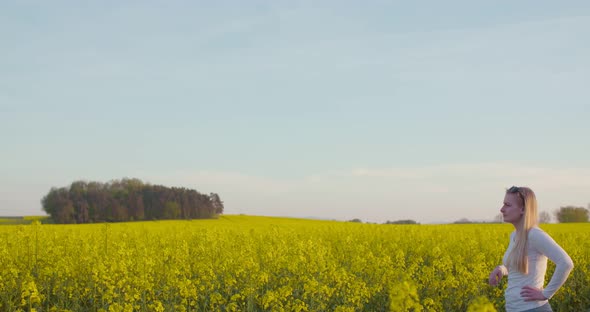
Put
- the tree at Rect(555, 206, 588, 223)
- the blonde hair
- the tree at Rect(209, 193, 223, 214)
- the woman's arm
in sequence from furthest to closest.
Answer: the tree at Rect(209, 193, 223, 214), the tree at Rect(555, 206, 588, 223), the blonde hair, the woman's arm

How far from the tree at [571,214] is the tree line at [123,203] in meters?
28.4

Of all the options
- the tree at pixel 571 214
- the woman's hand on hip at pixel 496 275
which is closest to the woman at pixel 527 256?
the woman's hand on hip at pixel 496 275

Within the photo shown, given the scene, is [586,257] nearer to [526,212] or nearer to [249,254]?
[249,254]

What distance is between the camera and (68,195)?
46.6 metres

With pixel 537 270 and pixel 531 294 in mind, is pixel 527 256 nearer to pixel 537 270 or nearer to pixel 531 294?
pixel 537 270

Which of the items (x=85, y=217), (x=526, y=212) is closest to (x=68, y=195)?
(x=85, y=217)

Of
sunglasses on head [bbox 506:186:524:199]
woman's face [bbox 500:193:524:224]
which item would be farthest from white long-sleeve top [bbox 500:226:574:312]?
sunglasses on head [bbox 506:186:524:199]

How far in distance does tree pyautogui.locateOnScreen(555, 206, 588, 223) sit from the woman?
44.3 meters

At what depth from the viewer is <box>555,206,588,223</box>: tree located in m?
43.6

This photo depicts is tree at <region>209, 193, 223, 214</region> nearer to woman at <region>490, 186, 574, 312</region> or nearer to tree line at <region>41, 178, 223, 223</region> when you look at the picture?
tree line at <region>41, 178, 223, 223</region>

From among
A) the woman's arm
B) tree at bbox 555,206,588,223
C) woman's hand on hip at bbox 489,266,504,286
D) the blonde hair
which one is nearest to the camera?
the woman's arm

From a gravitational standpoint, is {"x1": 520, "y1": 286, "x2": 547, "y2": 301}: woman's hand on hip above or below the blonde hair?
below

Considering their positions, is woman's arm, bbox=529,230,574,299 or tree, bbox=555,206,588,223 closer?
woman's arm, bbox=529,230,574,299

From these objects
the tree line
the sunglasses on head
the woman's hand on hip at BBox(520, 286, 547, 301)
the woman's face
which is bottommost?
the woman's hand on hip at BBox(520, 286, 547, 301)
